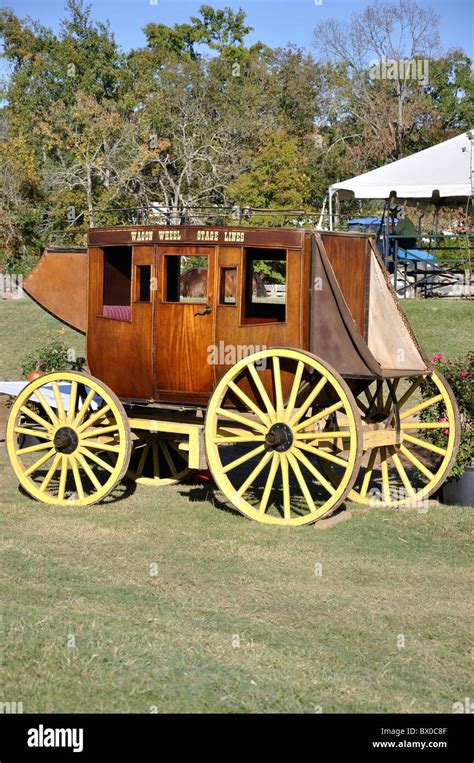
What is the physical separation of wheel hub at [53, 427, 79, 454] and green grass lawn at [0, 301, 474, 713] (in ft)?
1.85

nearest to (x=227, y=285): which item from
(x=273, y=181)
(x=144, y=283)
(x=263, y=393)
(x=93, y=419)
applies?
(x=144, y=283)

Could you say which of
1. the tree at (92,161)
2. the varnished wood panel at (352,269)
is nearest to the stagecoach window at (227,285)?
the varnished wood panel at (352,269)

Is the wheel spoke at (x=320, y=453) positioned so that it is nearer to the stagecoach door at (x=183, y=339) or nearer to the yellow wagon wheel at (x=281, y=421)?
the yellow wagon wheel at (x=281, y=421)

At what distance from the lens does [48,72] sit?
50.6 m

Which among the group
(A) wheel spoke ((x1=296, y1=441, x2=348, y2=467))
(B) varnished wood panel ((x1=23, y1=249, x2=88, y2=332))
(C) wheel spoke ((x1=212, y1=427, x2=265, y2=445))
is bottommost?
(A) wheel spoke ((x1=296, y1=441, x2=348, y2=467))

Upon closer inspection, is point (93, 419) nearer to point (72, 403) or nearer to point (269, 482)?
point (72, 403)

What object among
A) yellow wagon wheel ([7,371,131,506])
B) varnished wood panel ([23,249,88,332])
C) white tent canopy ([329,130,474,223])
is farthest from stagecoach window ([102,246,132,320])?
white tent canopy ([329,130,474,223])

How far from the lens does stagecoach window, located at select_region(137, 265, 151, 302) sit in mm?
9469

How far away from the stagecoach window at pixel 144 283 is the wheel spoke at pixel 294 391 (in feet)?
5.69

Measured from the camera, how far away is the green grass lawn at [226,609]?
17.0 ft

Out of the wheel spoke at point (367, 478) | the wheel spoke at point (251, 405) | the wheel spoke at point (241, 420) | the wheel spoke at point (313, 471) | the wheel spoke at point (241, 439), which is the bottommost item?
the wheel spoke at point (367, 478)

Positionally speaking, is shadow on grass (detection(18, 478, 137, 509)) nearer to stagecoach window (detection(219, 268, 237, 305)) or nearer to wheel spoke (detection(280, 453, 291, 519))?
wheel spoke (detection(280, 453, 291, 519))

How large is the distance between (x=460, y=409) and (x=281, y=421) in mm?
2011
